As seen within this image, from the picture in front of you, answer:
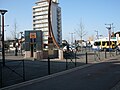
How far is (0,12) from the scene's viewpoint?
22.3 m

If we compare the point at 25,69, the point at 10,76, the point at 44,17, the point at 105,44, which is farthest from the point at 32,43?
the point at 44,17

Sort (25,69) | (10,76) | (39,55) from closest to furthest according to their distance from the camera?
1. (10,76)
2. (25,69)
3. (39,55)

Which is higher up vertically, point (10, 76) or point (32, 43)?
point (32, 43)

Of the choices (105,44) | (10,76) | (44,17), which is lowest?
(10,76)

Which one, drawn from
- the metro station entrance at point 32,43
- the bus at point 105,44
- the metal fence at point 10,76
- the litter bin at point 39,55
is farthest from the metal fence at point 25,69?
the bus at point 105,44

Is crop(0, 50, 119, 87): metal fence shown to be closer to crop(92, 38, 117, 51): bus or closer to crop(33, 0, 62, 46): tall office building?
crop(92, 38, 117, 51): bus

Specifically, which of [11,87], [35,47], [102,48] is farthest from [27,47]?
[102,48]

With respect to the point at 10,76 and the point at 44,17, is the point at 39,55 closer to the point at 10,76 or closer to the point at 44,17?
the point at 10,76

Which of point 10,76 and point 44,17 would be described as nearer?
point 10,76

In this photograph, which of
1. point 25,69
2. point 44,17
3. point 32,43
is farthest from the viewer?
point 44,17

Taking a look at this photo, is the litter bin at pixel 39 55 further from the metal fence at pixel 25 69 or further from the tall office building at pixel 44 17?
the tall office building at pixel 44 17

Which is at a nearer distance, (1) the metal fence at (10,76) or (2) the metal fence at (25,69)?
(1) the metal fence at (10,76)

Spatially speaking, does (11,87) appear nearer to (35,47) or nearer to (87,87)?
(87,87)

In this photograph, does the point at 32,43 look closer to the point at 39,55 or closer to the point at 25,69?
the point at 39,55
